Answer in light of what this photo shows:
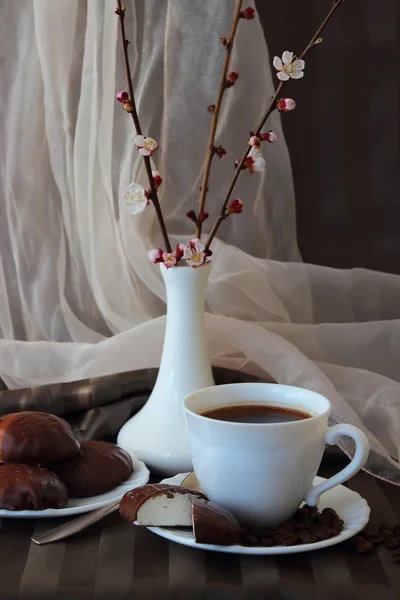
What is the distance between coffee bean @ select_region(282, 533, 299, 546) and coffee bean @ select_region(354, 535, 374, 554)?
5 cm

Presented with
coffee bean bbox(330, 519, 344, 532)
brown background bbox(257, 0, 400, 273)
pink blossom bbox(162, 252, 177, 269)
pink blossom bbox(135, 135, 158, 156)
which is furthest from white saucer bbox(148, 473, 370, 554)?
brown background bbox(257, 0, 400, 273)

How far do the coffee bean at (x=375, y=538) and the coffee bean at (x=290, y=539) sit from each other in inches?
2.6

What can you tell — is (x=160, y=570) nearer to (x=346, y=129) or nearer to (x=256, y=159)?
(x=256, y=159)

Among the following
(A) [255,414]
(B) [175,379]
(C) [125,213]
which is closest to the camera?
(A) [255,414]

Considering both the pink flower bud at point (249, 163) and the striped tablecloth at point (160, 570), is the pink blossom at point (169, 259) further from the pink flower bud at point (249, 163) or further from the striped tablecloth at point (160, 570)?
the striped tablecloth at point (160, 570)

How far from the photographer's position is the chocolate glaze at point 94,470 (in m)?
0.69

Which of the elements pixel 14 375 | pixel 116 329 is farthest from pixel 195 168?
pixel 14 375

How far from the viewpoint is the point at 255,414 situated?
2.27 feet

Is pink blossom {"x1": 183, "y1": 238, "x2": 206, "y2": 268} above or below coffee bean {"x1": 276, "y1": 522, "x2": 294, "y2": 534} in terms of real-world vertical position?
above

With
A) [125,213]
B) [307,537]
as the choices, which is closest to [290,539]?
[307,537]

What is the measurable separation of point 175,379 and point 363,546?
0.27 meters

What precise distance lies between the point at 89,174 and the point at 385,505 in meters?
0.58

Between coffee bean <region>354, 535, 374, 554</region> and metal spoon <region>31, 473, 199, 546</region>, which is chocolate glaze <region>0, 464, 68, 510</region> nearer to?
metal spoon <region>31, 473, 199, 546</region>

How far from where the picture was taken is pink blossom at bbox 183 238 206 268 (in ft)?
2.52
